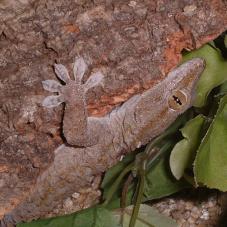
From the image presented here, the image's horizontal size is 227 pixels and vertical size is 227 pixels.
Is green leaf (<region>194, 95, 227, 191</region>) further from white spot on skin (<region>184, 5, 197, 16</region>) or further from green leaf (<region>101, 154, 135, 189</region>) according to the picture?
green leaf (<region>101, 154, 135, 189</region>)

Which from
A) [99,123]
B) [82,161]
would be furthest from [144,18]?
[82,161]

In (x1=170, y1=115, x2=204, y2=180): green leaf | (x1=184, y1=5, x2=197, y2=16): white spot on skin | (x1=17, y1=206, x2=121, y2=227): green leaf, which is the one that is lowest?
(x1=17, y1=206, x2=121, y2=227): green leaf

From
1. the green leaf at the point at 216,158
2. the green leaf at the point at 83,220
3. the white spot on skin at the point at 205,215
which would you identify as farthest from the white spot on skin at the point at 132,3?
the white spot on skin at the point at 205,215

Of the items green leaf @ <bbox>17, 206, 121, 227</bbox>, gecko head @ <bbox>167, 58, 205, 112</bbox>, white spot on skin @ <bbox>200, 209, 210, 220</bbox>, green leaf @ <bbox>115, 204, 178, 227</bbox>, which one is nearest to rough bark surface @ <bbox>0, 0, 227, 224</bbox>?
gecko head @ <bbox>167, 58, 205, 112</bbox>

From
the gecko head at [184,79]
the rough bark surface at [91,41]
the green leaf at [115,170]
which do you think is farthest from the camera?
the green leaf at [115,170]

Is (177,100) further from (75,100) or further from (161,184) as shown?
(161,184)

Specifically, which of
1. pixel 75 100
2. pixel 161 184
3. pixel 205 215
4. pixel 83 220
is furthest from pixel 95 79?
pixel 205 215

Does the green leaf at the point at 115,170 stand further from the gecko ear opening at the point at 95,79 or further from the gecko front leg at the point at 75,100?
the gecko ear opening at the point at 95,79
